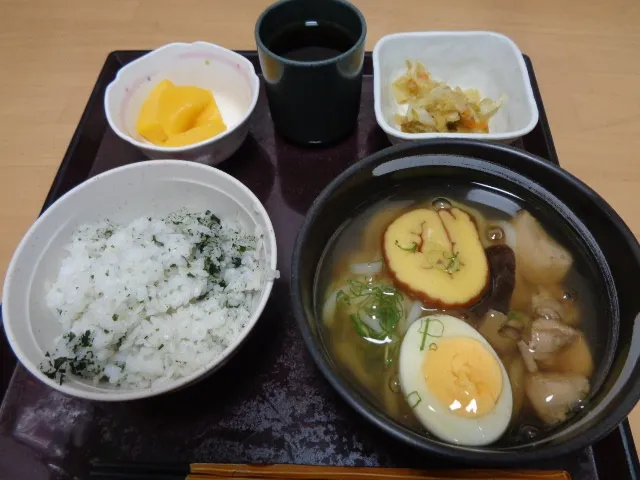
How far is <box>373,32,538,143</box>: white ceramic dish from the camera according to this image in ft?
5.10

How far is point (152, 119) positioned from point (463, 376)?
1202 millimetres

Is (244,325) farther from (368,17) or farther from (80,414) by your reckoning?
(368,17)

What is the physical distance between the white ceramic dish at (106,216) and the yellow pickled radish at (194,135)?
7.4 inches

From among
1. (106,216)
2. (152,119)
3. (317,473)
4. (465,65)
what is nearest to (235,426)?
(317,473)

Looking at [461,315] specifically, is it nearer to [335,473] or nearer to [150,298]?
[335,473]

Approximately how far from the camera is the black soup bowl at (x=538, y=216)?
80 cm

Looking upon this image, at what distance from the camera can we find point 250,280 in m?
1.20

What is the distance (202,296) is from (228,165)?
519mm

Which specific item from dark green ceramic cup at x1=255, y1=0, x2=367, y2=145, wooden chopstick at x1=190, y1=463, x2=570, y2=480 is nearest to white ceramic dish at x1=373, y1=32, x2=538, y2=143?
dark green ceramic cup at x1=255, y1=0, x2=367, y2=145

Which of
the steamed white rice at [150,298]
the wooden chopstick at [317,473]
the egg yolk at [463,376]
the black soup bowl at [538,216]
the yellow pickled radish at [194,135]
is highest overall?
the black soup bowl at [538,216]

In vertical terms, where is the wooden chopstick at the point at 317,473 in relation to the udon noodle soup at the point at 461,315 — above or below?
below

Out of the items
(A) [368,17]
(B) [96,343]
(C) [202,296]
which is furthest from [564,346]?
(A) [368,17]

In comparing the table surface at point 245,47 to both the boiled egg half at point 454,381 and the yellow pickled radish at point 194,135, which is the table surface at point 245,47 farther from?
the boiled egg half at point 454,381

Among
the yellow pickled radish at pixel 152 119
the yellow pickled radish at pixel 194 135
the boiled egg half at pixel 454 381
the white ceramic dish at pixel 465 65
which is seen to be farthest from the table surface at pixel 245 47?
the boiled egg half at pixel 454 381
